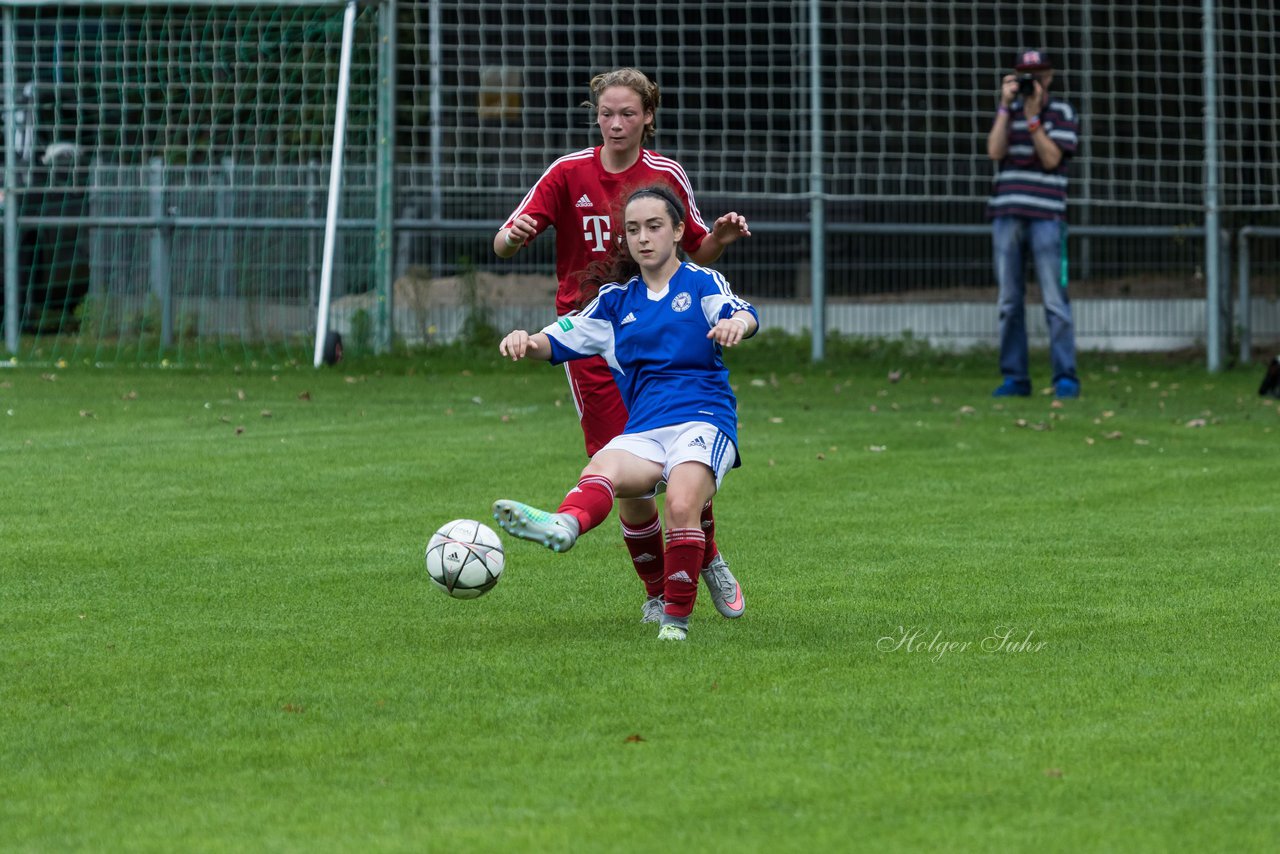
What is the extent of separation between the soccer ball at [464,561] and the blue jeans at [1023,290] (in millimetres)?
8664

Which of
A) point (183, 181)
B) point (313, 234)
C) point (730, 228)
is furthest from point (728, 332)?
point (183, 181)

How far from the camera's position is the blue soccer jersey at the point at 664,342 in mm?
5746

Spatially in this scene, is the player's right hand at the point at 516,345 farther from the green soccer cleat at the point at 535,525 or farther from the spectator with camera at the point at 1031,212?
the spectator with camera at the point at 1031,212

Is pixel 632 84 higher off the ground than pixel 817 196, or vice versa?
pixel 817 196

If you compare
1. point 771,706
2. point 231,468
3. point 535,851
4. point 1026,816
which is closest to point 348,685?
point 771,706

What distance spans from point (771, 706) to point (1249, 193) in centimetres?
1352

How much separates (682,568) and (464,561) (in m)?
0.61

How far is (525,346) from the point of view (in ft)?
18.5

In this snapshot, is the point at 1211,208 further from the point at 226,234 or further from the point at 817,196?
the point at 226,234

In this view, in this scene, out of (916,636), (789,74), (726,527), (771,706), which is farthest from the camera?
(789,74)

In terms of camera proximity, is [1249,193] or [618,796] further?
[1249,193]

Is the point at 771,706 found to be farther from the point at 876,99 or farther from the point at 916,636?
the point at 876,99

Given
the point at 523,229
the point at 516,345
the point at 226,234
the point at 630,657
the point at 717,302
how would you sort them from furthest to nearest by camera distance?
the point at 226,234
the point at 523,229
the point at 717,302
the point at 516,345
the point at 630,657

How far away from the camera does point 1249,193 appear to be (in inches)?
661
